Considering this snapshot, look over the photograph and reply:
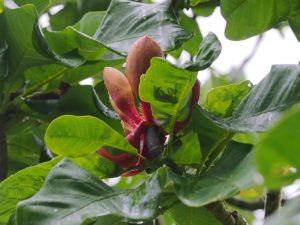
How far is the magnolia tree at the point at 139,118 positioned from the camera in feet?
2.33

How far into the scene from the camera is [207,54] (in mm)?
729

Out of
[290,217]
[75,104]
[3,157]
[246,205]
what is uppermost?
[290,217]

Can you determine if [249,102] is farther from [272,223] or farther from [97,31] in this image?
[272,223]

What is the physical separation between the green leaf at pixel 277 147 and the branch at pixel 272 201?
50cm

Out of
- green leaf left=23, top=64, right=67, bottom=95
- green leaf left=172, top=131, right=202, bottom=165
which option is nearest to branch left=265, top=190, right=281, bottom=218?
green leaf left=172, top=131, right=202, bottom=165

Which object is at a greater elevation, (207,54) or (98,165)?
(207,54)

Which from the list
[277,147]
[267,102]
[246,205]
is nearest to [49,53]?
[267,102]

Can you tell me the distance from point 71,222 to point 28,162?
674 millimetres

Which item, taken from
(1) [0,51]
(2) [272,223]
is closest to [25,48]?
(1) [0,51]

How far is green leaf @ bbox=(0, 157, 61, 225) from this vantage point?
85 centimetres

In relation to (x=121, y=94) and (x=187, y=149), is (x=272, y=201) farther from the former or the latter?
(x=121, y=94)

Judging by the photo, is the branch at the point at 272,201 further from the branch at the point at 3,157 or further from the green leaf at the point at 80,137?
the branch at the point at 3,157

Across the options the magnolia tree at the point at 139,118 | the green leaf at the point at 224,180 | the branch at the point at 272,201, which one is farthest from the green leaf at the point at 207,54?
the branch at the point at 272,201

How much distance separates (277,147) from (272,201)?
52 cm
